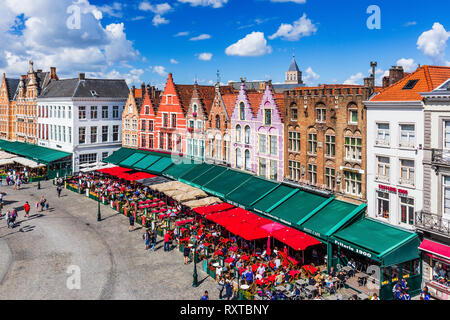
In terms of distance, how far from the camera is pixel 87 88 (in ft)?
184

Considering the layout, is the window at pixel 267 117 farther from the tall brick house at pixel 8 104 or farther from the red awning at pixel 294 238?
the tall brick house at pixel 8 104

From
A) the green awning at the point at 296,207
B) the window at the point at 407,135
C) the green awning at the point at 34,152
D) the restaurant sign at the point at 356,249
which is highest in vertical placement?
the window at the point at 407,135

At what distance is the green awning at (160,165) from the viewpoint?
42.2 m

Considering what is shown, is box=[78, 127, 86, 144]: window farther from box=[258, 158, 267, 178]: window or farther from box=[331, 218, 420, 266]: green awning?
box=[331, 218, 420, 266]: green awning

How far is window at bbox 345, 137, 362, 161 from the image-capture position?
24766mm

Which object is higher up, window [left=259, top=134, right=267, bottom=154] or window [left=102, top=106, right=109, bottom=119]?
window [left=102, top=106, right=109, bottom=119]

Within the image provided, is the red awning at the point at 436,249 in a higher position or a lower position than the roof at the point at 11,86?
lower

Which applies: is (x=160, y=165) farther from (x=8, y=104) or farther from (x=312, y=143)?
(x=8, y=104)

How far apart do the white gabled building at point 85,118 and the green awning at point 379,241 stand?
4189 centimetres

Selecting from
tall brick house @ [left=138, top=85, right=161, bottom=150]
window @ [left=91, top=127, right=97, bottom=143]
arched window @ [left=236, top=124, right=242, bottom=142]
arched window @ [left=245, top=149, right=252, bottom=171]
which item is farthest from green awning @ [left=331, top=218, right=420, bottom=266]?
window @ [left=91, top=127, right=97, bottom=143]

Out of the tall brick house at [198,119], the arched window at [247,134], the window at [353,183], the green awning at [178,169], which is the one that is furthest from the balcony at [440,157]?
the green awning at [178,169]

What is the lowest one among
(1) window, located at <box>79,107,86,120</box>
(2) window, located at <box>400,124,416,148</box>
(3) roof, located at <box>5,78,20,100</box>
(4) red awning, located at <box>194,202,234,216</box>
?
(4) red awning, located at <box>194,202,234,216</box>

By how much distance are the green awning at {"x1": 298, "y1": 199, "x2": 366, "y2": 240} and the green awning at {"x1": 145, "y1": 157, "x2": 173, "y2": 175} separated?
21.4m
